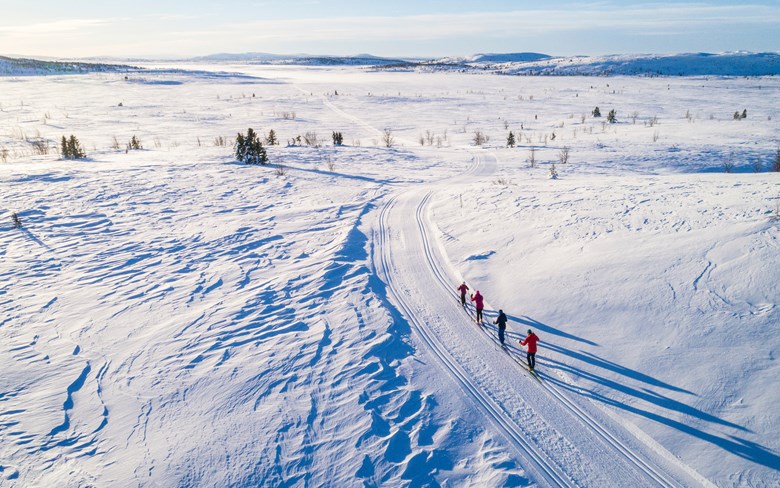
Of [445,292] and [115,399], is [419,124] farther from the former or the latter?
[115,399]

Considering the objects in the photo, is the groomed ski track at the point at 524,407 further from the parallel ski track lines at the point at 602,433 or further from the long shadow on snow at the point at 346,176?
the long shadow on snow at the point at 346,176

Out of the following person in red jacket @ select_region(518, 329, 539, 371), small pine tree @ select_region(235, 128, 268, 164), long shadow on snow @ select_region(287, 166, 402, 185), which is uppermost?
small pine tree @ select_region(235, 128, 268, 164)

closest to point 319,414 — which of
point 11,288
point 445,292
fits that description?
point 445,292

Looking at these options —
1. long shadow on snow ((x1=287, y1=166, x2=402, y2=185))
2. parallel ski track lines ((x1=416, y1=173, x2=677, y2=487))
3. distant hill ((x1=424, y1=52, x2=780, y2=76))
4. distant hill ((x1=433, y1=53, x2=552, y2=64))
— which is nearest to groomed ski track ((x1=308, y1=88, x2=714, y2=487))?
parallel ski track lines ((x1=416, y1=173, x2=677, y2=487))

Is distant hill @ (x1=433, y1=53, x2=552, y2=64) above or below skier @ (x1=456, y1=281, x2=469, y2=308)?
above

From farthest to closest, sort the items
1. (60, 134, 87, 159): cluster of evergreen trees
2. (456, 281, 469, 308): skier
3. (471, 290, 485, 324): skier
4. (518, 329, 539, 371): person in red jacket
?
(60, 134, 87, 159): cluster of evergreen trees, (456, 281, 469, 308): skier, (471, 290, 485, 324): skier, (518, 329, 539, 371): person in red jacket

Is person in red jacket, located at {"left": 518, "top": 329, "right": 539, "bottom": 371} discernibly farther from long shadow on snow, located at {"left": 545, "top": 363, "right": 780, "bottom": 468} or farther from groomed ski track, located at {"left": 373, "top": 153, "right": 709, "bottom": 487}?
long shadow on snow, located at {"left": 545, "top": 363, "right": 780, "bottom": 468}
